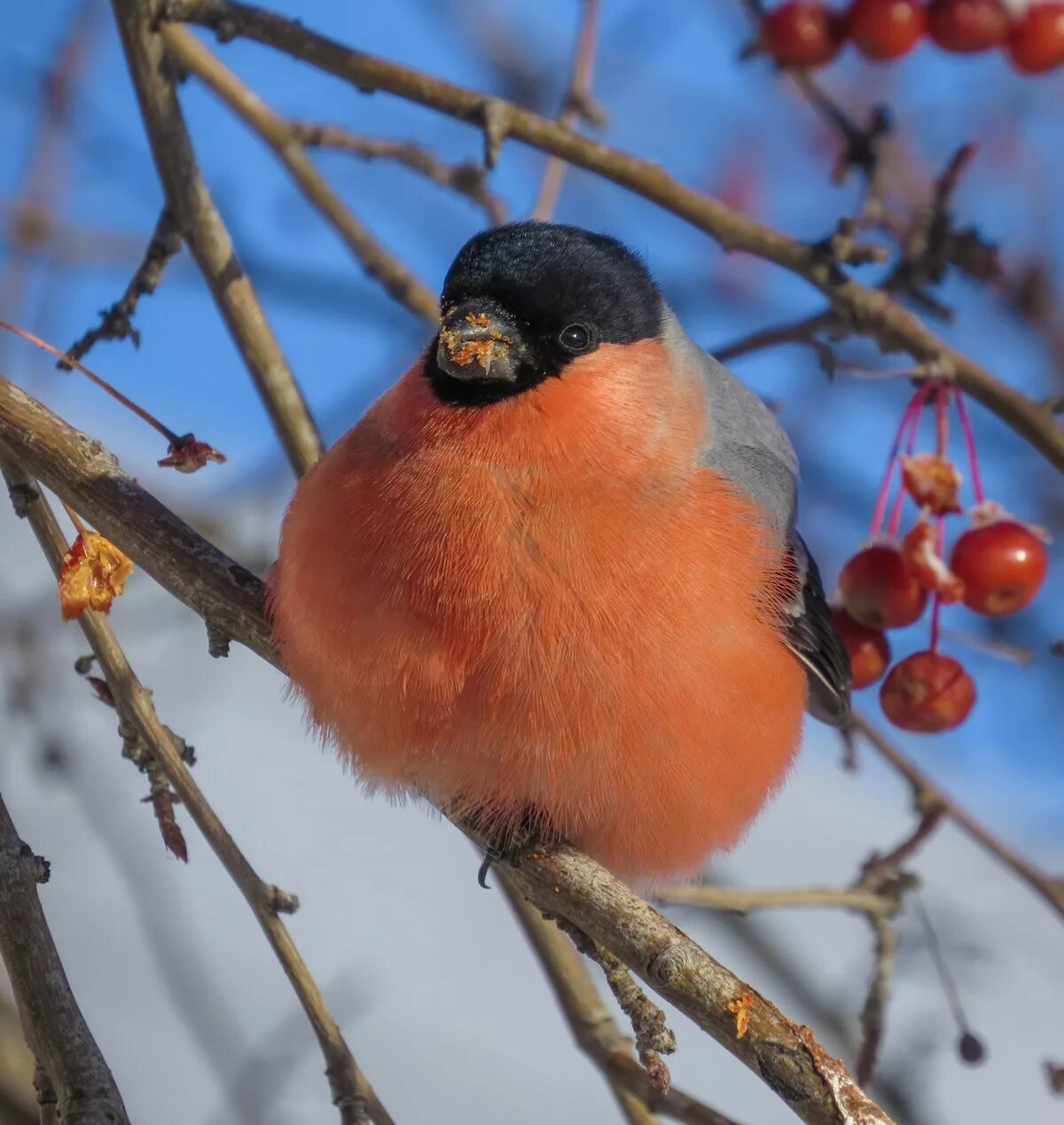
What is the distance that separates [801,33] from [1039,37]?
21.5 inches

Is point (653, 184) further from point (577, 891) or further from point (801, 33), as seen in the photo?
point (577, 891)

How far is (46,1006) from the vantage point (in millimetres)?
1625

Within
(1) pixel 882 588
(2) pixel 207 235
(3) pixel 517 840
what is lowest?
(3) pixel 517 840

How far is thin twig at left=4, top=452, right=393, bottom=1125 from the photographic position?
198 centimetres

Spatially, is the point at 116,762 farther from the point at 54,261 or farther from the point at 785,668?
the point at 785,668

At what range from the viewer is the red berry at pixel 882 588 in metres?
2.68

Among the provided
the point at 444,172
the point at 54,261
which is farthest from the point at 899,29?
the point at 54,261

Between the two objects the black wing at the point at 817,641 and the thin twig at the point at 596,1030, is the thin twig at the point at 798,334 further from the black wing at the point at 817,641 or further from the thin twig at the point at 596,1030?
the thin twig at the point at 596,1030

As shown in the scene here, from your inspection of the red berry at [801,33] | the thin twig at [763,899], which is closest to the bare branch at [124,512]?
the thin twig at [763,899]

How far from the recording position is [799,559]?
9.27 feet

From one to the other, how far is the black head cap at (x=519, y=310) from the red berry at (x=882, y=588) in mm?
678

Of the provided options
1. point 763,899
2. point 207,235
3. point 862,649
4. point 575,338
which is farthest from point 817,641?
point 207,235

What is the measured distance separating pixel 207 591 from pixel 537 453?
54cm

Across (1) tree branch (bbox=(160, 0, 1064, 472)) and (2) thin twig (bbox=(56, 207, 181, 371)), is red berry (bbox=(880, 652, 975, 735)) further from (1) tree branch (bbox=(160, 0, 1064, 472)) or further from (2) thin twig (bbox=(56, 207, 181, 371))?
(2) thin twig (bbox=(56, 207, 181, 371))
